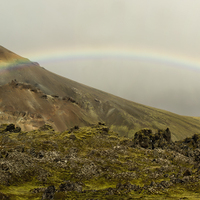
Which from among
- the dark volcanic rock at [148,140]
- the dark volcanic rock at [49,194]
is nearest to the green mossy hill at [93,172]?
the dark volcanic rock at [49,194]

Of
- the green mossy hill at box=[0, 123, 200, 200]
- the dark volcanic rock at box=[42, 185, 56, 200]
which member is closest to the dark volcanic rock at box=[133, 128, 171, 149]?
the green mossy hill at box=[0, 123, 200, 200]

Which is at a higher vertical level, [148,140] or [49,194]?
[148,140]

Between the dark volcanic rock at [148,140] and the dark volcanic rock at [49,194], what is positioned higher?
the dark volcanic rock at [148,140]

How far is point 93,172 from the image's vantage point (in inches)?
1912

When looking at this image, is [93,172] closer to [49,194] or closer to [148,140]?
[49,194]

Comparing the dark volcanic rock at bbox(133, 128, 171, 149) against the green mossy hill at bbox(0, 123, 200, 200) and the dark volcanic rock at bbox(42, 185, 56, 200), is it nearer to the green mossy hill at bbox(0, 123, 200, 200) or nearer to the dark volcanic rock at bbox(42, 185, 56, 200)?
the green mossy hill at bbox(0, 123, 200, 200)

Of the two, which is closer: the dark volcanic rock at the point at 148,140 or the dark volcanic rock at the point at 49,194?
the dark volcanic rock at the point at 49,194

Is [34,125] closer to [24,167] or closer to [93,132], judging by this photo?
[93,132]

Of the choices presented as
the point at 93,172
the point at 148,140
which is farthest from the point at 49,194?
the point at 148,140

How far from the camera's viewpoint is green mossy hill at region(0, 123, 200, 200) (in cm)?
3353

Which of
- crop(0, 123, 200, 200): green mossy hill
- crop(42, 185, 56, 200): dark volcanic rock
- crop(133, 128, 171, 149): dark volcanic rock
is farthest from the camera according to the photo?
crop(133, 128, 171, 149): dark volcanic rock

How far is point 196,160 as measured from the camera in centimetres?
6544

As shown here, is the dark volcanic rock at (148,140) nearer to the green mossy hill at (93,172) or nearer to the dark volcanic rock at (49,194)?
the green mossy hill at (93,172)

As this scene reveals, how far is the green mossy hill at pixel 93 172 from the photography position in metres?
33.5
